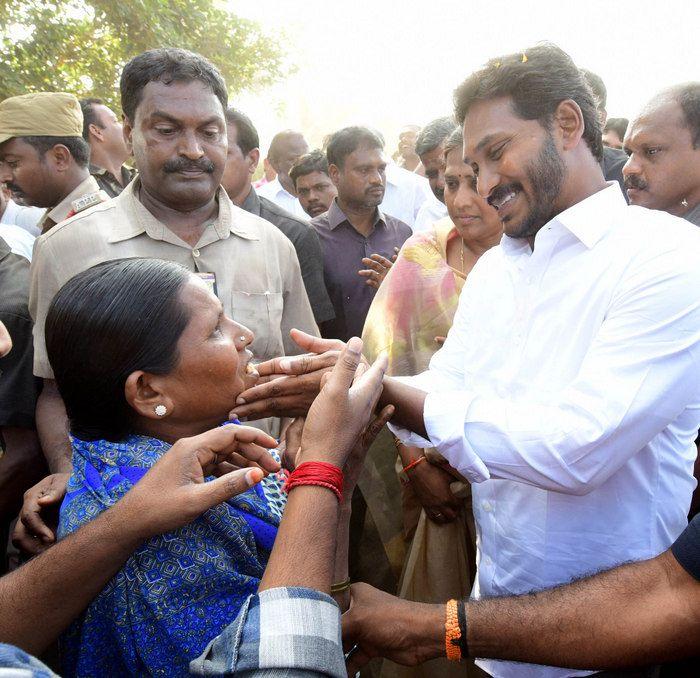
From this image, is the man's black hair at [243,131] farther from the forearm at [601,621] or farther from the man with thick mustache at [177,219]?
the forearm at [601,621]

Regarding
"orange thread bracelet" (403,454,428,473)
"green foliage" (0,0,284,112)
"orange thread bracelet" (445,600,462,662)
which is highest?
"green foliage" (0,0,284,112)

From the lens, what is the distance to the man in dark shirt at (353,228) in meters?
4.84

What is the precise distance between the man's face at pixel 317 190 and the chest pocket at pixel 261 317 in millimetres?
4140

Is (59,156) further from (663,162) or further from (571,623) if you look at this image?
(571,623)

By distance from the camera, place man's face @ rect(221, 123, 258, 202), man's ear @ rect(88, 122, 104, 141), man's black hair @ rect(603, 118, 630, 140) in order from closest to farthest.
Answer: man's face @ rect(221, 123, 258, 202)
man's ear @ rect(88, 122, 104, 141)
man's black hair @ rect(603, 118, 630, 140)

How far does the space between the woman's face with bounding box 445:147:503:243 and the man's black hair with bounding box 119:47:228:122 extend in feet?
4.46

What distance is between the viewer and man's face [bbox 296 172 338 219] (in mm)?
7043

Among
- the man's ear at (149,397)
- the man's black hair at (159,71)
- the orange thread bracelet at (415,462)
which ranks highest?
the man's black hair at (159,71)

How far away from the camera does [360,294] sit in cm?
488

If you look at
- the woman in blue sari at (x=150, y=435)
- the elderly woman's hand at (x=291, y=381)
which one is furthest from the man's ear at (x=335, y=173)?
the woman in blue sari at (x=150, y=435)

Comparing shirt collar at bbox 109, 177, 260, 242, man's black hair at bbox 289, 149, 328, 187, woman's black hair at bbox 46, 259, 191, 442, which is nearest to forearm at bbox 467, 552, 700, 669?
woman's black hair at bbox 46, 259, 191, 442

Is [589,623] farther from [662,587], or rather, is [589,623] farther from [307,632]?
[307,632]

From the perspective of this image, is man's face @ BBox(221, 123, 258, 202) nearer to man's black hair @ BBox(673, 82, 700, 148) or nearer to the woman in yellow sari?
the woman in yellow sari

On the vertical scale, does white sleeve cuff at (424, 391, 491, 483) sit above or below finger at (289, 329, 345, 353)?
below
